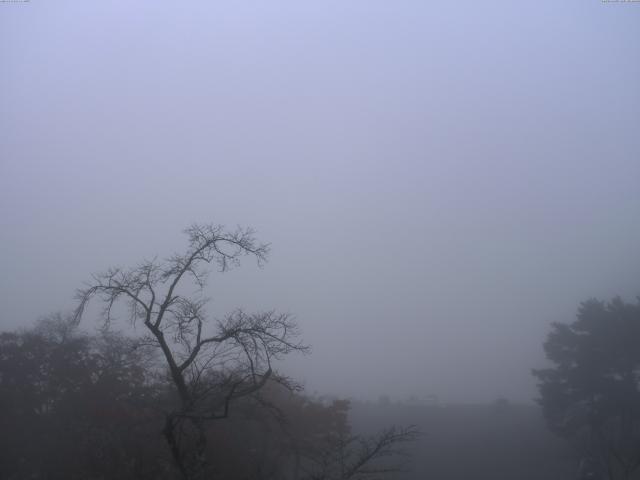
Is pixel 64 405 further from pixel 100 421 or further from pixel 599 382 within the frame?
pixel 599 382

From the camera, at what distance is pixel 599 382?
36.2 m

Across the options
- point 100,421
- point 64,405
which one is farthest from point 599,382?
point 64,405

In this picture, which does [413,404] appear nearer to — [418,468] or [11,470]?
[418,468]

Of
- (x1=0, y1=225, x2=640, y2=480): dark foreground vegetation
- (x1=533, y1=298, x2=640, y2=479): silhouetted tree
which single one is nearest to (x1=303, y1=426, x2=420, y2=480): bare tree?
(x1=0, y1=225, x2=640, y2=480): dark foreground vegetation

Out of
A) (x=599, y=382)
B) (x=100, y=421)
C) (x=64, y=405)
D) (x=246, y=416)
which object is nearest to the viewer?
(x=246, y=416)

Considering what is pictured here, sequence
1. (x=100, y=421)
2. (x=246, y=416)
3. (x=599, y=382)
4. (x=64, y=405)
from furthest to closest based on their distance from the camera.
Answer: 1. (x=599, y=382)
2. (x=64, y=405)
3. (x=100, y=421)
4. (x=246, y=416)

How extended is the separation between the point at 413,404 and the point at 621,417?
101ft

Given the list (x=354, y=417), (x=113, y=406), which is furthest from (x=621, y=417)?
(x=113, y=406)

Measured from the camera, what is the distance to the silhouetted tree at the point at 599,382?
34281mm

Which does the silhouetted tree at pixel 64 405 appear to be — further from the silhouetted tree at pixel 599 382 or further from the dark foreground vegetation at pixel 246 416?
the silhouetted tree at pixel 599 382

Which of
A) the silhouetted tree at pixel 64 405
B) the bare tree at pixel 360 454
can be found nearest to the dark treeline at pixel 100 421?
the silhouetted tree at pixel 64 405

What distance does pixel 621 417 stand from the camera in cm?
3469

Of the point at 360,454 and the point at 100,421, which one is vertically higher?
the point at 100,421

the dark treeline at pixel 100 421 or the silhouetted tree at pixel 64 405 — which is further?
the silhouetted tree at pixel 64 405
